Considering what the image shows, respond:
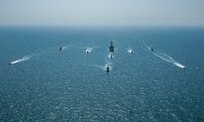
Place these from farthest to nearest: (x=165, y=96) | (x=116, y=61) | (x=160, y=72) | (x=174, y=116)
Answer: (x=116, y=61) → (x=160, y=72) → (x=165, y=96) → (x=174, y=116)

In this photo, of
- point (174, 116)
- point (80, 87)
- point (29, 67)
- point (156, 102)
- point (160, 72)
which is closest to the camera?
point (174, 116)

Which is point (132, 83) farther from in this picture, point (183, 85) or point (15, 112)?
point (15, 112)

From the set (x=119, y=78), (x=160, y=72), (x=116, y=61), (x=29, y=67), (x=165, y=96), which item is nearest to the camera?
(x=165, y=96)

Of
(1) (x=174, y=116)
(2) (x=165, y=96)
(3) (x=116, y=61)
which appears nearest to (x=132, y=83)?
(2) (x=165, y=96)

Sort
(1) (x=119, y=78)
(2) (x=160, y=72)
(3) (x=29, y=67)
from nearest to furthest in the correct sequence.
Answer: (1) (x=119, y=78) < (2) (x=160, y=72) < (3) (x=29, y=67)

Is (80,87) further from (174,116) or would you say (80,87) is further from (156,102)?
(174,116)

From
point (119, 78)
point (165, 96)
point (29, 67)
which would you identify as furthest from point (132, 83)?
point (29, 67)

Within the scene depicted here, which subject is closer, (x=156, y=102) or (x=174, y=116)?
(x=174, y=116)

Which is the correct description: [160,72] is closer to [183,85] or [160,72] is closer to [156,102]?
[183,85]

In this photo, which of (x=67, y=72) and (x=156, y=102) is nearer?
(x=156, y=102)
